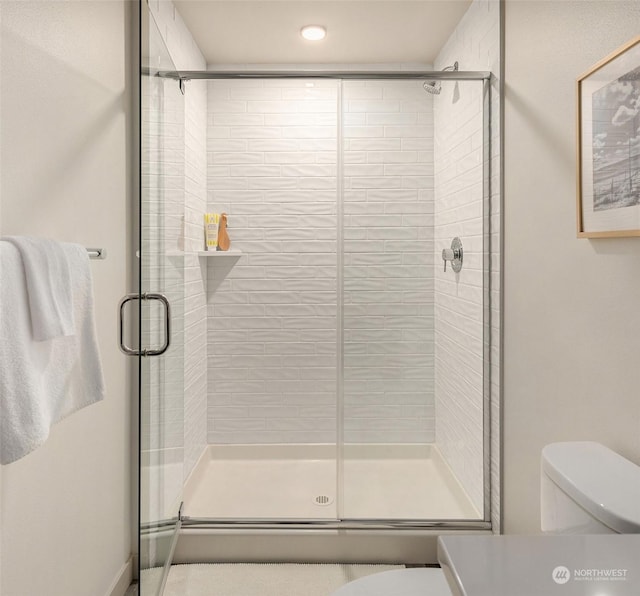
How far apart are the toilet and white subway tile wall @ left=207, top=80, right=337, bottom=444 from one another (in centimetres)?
149

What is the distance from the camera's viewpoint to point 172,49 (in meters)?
2.33

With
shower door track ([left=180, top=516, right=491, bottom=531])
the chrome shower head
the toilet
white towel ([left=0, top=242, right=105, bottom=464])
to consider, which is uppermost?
the chrome shower head

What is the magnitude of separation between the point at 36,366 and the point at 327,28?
2.19m

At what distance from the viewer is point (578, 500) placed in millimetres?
1076

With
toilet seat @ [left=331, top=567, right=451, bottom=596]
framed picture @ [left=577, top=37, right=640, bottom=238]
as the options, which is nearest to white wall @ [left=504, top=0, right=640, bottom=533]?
framed picture @ [left=577, top=37, right=640, bottom=238]

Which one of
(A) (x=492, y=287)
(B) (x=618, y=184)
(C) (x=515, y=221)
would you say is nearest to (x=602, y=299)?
(B) (x=618, y=184)

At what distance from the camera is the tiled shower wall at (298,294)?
90.2 inches

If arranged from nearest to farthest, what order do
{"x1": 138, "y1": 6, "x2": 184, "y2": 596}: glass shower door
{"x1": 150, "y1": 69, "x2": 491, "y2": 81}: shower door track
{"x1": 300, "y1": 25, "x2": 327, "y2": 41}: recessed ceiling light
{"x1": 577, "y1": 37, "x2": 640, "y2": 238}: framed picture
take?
{"x1": 577, "y1": 37, "x2": 640, "y2": 238}: framed picture
{"x1": 138, "y1": 6, "x2": 184, "y2": 596}: glass shower door
{"x1": 150, "y1": 69, "x2": 491, "y2": 81}: shower door track
{"x1": 300, "y1": 25, "x2": 327, "y2": 41}: recessed ceiling light

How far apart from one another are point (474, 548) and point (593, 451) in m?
0.68

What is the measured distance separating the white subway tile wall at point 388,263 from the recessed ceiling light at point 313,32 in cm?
54

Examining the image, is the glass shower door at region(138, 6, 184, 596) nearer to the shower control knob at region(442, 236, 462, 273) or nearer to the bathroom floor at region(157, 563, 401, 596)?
the bathroom floor at region(157, 563, 401, 596)

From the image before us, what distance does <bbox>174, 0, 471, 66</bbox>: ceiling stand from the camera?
7.81ft

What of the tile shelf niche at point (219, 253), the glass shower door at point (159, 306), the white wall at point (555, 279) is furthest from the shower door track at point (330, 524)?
the tile shelf niche at point (219, 253)

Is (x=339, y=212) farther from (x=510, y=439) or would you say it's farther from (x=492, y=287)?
(x=510, y=439)
